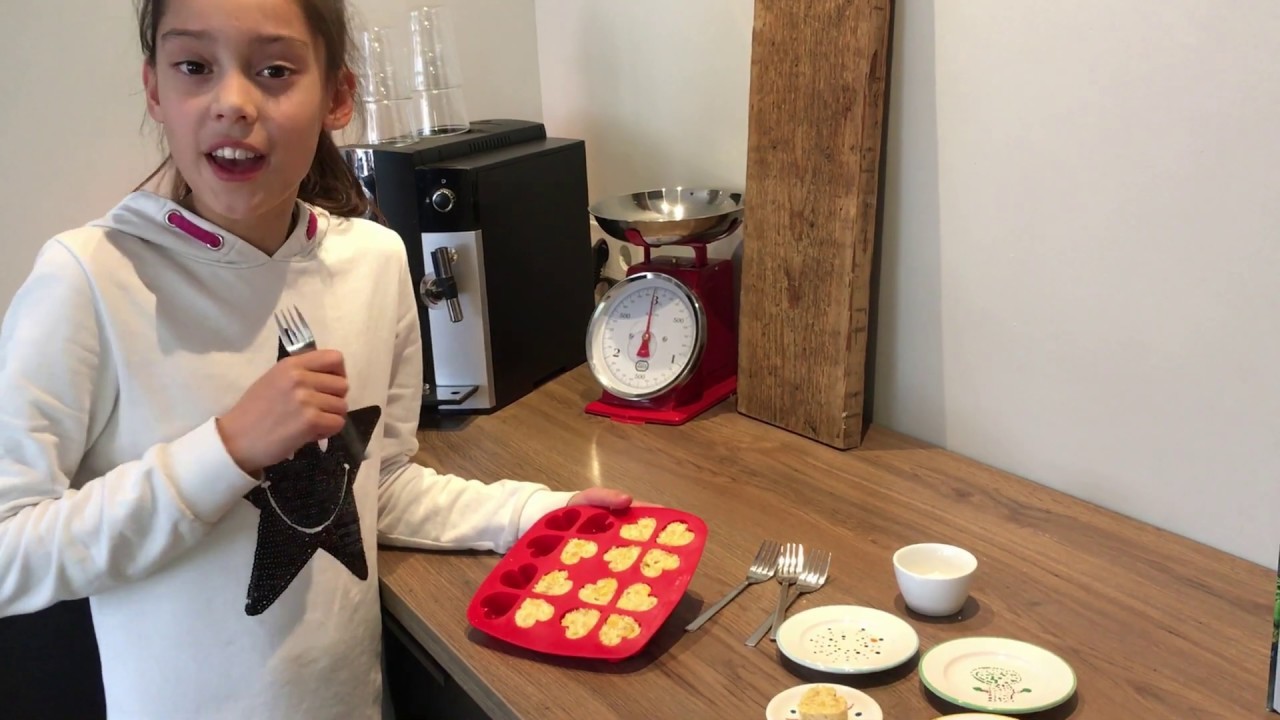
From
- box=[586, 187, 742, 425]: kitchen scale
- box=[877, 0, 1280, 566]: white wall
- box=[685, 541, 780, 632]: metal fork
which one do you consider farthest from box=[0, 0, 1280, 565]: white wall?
box=[685, 541, 780, 632]: metal fork

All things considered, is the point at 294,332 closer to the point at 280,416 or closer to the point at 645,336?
the point at 280,416

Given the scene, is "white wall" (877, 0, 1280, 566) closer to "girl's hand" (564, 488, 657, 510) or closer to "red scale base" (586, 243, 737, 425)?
"red scale base" (586, 243, 737, 425)

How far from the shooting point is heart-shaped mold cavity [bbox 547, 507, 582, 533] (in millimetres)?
1102

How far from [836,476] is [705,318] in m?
0.32

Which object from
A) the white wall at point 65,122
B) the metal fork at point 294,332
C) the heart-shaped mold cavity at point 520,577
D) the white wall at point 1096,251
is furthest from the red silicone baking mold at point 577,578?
the white wall at point 65,122

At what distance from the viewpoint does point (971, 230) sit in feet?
4.03

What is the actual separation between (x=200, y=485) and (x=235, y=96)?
0.35 metres

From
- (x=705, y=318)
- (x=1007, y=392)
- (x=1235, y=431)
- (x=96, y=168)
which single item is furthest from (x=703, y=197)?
(x=96, y=168)

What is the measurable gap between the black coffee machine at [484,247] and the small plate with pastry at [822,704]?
796mm

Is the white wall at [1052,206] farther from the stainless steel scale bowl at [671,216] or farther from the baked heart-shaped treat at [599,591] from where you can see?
the baked heart-shaped treat at [599,591]

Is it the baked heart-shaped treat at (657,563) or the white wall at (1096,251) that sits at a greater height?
the white wall at (1096,251)

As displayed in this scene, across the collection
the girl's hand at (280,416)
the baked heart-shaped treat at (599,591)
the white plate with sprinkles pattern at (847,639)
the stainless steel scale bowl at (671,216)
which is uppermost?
the stainless steel scale bowl at (671,216)

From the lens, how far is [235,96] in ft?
3.01

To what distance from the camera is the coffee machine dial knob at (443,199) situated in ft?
4.67
